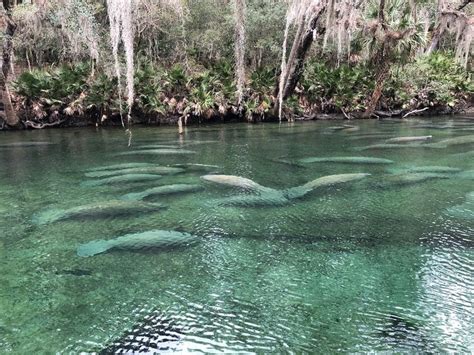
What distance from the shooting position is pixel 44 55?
815 inches

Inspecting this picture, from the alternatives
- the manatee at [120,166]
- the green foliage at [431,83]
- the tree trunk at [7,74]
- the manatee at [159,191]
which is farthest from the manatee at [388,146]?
the tree trunk at [7,74]

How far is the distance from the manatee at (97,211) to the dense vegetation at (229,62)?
8694mm

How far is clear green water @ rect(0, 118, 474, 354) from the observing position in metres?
3.32

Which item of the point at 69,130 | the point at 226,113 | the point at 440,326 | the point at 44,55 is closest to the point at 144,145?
the point at 69,130

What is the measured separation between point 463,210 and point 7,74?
14.1 metres

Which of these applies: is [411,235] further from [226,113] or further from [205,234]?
[226,113]

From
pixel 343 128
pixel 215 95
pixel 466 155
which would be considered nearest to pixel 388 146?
pixel 466 155

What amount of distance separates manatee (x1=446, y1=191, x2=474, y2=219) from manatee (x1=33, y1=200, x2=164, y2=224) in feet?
13.0

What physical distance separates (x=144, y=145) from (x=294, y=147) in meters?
3.88

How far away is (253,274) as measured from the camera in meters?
4.30

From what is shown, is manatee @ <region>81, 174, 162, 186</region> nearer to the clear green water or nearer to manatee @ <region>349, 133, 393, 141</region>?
the clear green water

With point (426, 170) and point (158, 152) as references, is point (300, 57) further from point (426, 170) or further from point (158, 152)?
point (426, 170)

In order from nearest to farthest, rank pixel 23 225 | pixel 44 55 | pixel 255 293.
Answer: pixel 255 293 → pixel 23 225 → pixel 44 55

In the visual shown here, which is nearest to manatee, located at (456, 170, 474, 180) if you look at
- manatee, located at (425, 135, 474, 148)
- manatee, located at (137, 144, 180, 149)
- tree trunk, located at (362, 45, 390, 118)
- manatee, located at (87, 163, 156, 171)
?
manatee, located at (425, 135, 474, 148)
